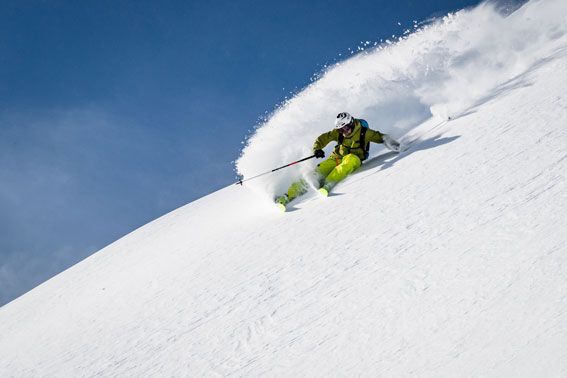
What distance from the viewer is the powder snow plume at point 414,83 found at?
730 cm

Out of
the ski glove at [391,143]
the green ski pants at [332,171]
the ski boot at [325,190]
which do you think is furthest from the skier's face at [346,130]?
the ski boot at [325,190]

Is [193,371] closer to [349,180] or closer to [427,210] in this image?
[427,210]

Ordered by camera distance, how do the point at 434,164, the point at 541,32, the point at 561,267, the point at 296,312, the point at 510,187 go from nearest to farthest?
the point at 561,267
the point at 296,312
the point at 510,187
the point at 434,164
the point at 541,32

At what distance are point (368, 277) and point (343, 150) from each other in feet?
10.6

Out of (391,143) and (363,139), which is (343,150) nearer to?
(363,139)

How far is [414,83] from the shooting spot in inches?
407

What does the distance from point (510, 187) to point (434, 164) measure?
1.27 m

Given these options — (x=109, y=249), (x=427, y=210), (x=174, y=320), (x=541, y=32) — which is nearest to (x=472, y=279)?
(x=427, y=210)

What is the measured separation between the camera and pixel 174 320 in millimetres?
3951

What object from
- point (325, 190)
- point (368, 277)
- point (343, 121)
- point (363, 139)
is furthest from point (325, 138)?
point (368, 277)

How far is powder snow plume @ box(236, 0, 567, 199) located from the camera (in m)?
7.30

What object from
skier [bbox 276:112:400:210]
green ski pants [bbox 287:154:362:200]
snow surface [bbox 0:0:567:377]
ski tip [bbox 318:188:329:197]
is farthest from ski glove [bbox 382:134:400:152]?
ski tip [bbox 318:188:329:197]

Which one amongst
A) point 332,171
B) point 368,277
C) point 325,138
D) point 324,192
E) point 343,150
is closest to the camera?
point 368,277

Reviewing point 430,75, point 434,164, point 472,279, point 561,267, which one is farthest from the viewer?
point 430,75
